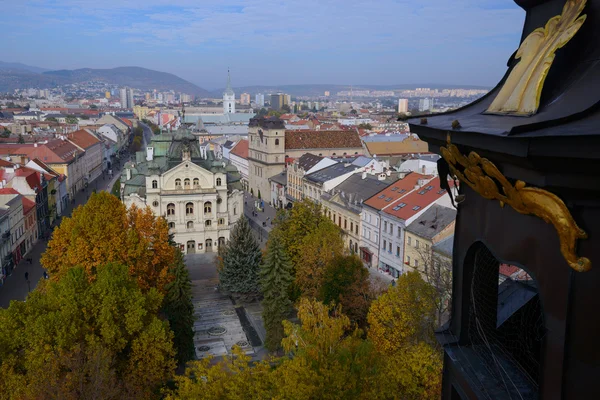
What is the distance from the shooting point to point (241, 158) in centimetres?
9325

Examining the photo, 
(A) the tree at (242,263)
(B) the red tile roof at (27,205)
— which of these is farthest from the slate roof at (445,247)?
(B) the red tile roof at (27,205)

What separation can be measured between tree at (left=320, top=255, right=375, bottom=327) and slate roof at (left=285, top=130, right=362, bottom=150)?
51.0 meters

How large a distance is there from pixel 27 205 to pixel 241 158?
4467cm

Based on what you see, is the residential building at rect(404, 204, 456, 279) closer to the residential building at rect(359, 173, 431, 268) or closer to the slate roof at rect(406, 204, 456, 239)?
the slate roof at rect(406, 204, 456, 239)

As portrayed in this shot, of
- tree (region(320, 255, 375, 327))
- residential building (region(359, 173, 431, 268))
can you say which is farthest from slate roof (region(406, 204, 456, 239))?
tree (region(320, 255, 375, 327))

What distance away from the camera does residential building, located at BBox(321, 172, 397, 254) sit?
49250 millimetres

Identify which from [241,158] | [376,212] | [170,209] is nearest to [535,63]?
[376,212]

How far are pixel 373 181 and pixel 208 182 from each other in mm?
16146

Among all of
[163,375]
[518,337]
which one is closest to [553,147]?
[518,337]

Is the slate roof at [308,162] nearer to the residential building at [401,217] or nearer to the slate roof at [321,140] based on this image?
the slate roof at [321,140]

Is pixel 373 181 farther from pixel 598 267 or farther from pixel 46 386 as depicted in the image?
pixel 598 267

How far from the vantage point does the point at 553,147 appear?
346cm

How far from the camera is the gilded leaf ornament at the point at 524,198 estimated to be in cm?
369

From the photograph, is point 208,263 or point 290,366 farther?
point 208,263
